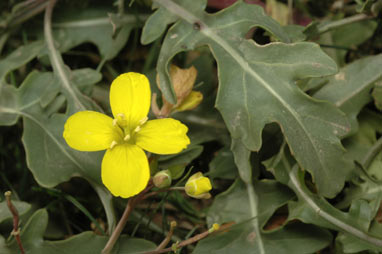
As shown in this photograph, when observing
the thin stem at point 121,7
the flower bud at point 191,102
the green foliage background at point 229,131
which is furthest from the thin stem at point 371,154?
the thin stem at point 121,7

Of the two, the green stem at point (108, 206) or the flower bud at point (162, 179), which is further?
the green stem at point (108, 206)

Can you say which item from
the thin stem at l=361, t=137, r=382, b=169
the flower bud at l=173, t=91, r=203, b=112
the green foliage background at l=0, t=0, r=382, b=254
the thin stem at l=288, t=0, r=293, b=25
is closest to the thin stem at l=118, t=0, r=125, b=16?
the green foliage background at l=0, t=0, r=382, b=254

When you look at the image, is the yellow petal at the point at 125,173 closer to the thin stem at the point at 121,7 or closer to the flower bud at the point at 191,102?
the flower bud at the point at 191,102

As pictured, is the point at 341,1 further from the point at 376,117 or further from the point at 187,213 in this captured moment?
the point at 187,213

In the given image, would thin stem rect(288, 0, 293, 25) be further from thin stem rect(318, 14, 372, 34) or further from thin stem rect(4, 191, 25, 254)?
thin stem rect(4, 191, 25, 254)

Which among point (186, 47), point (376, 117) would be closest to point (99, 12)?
point (186, 47)

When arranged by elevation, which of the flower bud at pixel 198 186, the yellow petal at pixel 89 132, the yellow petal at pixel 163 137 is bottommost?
the flower bud at pixel 198 186
